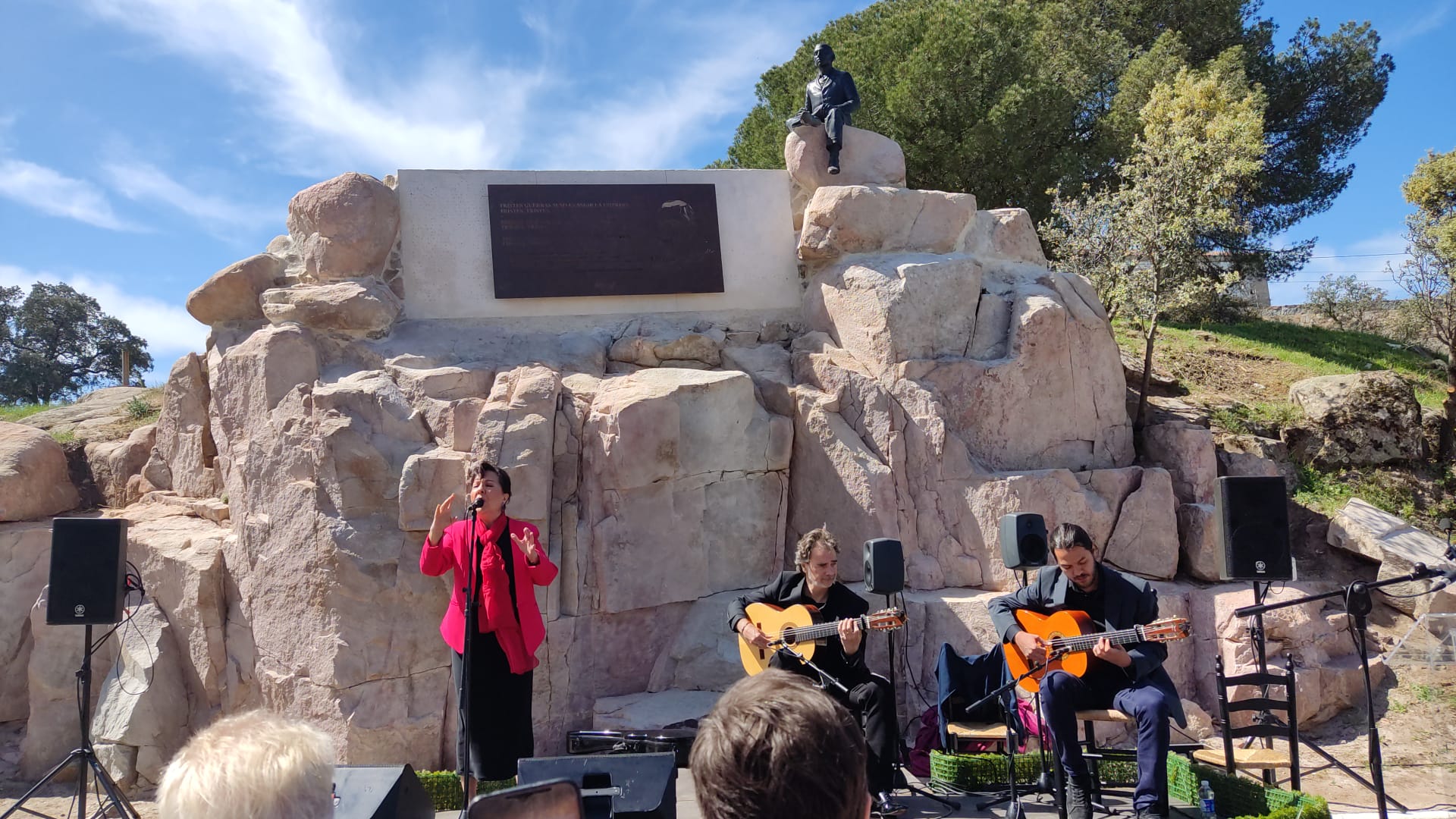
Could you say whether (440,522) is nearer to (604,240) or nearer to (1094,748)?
(604,240)

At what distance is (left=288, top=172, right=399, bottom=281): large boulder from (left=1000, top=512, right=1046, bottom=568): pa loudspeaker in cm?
463

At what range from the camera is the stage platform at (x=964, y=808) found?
4273 mm

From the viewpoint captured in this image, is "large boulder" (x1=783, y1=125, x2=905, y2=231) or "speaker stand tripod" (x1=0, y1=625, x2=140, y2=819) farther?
"large boulder" (x1=783, y1=125, x2=905, y2=231)

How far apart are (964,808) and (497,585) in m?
2.42

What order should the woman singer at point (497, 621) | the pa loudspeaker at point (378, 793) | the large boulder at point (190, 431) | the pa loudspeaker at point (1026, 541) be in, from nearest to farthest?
the pa loudspeaker at point (378, 793) < the woman singer at point (497, 621) < the pa loudspeaker at point (1026, 541) < the large boulder at point (190, 431)

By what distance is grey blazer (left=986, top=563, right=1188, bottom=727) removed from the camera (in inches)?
160

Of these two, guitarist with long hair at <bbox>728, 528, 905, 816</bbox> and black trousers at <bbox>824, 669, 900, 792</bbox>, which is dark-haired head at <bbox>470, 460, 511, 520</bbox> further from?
black trousers at <bbox>824, 669, 900, 792</bbox>

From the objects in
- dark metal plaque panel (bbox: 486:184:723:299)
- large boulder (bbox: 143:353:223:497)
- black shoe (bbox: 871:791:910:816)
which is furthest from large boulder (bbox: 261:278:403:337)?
black shoe (bbox: 871:791:910:816)

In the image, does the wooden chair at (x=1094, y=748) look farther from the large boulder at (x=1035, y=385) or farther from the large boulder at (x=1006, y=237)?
the large boulder at (x=1006, y=237)

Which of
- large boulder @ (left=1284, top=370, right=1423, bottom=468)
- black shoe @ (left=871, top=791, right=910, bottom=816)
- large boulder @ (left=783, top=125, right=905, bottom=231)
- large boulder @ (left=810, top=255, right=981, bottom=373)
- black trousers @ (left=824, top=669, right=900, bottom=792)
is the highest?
large boulder @ (left=783, top=125, right=905, bottom=231)

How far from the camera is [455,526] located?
454 centimetres

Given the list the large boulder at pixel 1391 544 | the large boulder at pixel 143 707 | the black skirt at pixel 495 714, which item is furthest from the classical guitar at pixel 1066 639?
the large boulder at pixel 143 707

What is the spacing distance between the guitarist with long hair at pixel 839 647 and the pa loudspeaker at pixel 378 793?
71.4 inches

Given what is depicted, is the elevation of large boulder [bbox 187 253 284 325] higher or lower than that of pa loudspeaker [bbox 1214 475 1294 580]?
higher
